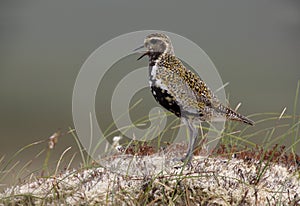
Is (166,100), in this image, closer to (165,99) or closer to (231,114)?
(165,99)

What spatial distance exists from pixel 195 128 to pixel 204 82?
0.55 metres

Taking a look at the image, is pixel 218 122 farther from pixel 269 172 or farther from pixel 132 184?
pixel 132 184

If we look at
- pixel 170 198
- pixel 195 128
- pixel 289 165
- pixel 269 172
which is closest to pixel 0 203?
pixel 170 198

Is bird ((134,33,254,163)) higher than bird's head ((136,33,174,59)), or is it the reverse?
bird's head ((136,33,174,59))

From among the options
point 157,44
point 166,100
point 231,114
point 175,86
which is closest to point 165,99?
point 166,100

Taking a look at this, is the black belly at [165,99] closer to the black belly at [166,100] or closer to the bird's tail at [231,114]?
the black belly at [166,100]

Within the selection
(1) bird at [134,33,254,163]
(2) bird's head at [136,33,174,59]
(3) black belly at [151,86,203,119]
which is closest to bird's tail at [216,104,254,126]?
(1) bird at [134,33,254,163]

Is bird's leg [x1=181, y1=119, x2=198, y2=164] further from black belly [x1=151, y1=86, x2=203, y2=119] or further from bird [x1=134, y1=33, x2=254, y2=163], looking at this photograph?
black belly [x1=151, y1=86, x2=203, y2=119]

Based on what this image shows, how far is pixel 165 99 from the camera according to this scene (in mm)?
6055

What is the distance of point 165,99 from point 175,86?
180mm

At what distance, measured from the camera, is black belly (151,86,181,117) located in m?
6.04

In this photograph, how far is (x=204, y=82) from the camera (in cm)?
646

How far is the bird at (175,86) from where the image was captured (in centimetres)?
605

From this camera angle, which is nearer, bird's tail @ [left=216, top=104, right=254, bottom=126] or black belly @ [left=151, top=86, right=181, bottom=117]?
black belly @ [left=151, top=86, right=181, bottom=117]
